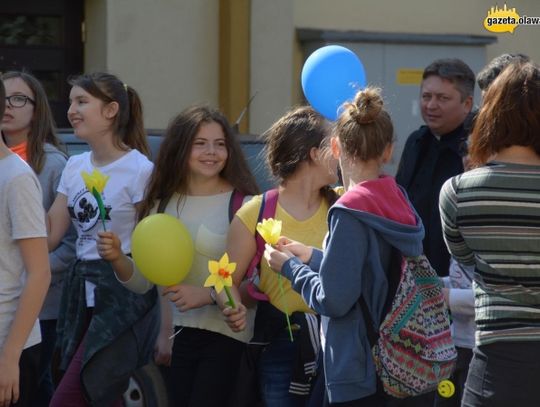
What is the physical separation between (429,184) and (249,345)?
1337 millimetres

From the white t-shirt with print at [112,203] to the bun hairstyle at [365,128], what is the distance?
4.39 ft

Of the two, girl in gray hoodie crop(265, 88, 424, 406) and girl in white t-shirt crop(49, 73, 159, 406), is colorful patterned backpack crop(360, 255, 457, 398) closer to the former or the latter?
girl in gray hoodie crop(265, 88, 424, 406)

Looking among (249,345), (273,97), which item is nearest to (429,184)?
(249,345)

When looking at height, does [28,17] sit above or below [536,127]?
above

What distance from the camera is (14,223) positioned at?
147 inches

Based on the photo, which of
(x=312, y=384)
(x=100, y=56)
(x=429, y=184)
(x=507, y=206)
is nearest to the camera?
(x=507, y=206)

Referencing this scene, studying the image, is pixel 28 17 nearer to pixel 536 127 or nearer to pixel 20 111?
pixel 20 111

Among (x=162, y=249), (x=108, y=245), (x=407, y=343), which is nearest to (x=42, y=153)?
(x=108, y=245)

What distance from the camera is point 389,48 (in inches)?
464

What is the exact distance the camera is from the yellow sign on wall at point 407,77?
1169 cm

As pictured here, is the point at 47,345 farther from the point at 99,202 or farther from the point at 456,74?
the point at 456,74

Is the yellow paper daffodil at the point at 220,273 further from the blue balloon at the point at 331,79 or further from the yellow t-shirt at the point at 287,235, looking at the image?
the blue balloon at the point at 331,79

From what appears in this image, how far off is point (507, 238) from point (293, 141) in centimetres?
121

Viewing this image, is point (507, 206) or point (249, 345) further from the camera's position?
point (249, 345)
